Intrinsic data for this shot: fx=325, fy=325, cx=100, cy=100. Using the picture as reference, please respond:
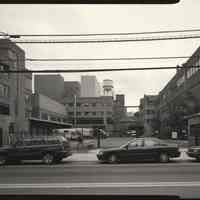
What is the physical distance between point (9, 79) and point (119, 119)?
248 feet

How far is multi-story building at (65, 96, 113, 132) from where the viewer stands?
361ft

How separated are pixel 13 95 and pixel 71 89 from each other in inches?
2948

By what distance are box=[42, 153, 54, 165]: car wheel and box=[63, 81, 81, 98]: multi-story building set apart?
316ft

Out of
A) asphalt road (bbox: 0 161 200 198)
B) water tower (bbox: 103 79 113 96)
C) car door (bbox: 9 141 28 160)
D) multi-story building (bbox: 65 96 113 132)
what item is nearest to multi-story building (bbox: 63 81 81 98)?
multi-story building (bbox: 65 96 113 132)

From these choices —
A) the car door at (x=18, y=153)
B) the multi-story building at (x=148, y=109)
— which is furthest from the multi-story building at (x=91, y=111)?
the car door at (x=18, y=153)

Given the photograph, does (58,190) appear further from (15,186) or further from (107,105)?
(107,105)

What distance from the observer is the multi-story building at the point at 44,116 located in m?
51.4

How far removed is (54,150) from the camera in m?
20.2

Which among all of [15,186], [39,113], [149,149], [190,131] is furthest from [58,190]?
[39,113]

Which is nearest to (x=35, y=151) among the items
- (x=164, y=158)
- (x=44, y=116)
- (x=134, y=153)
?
(x=134, y=153)

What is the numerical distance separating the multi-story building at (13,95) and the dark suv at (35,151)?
62.0 ft

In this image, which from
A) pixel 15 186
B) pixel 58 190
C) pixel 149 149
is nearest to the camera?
pixel 58 190

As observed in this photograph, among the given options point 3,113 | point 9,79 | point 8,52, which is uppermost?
point 8,52

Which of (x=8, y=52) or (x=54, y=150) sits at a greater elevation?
(x=8, y=52)
